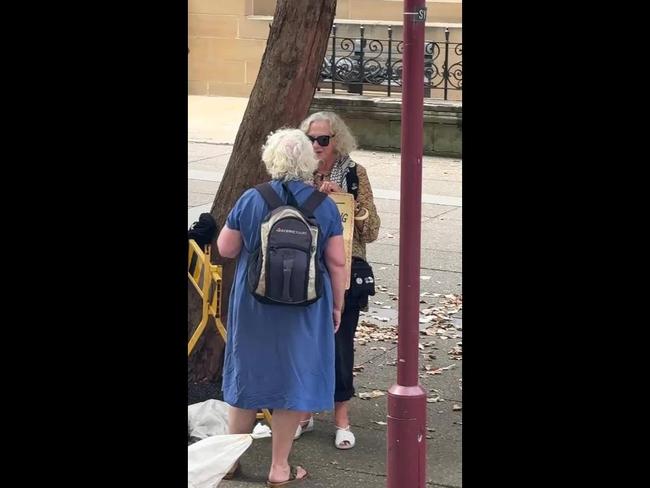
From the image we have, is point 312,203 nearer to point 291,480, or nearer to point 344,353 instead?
point 344,353

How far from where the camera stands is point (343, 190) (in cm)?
588

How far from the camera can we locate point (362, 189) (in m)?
5.91

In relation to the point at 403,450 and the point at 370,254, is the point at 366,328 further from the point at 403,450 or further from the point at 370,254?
the point at 403,450

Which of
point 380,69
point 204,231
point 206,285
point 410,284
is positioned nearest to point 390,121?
point 380,69

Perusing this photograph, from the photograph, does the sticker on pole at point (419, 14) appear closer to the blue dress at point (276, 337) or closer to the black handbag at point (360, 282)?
the blue dress at point (276, 337)

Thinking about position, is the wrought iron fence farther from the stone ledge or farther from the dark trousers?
the dark trousers

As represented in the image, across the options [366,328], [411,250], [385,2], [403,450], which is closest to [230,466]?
[403,450]

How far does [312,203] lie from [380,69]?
11.9m

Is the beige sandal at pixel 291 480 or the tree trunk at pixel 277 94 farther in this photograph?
the tree trunk at pixel 277 94

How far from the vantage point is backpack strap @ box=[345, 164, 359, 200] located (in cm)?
589

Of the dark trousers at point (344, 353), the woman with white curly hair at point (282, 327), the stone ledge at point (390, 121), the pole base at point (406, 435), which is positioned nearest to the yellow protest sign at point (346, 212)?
the dark trousers at point (344, 353)

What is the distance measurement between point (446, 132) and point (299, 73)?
8.74 metres

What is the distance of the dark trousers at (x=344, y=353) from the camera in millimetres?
5949

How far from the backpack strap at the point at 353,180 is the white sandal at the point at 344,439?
1.29 meters
